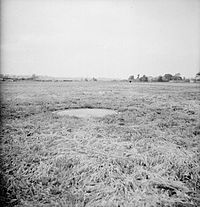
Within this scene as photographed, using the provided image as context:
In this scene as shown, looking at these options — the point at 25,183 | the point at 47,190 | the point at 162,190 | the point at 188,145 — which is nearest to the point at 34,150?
the point at 25,183

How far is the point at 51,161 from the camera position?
11.5 ft

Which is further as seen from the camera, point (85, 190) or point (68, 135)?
point (68, 135)

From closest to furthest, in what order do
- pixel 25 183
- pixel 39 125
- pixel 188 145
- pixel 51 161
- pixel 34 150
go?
pixel 25 183 → pixel 51 161 → pixel 34 150 → pixel 188 145 → pixel 39 125

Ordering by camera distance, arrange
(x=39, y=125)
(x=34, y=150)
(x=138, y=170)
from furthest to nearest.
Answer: (x=39, y=125) < (x=34, y=150) < (x=138, y=170)

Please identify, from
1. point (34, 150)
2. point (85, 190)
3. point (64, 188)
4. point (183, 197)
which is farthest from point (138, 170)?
point (34, 150)

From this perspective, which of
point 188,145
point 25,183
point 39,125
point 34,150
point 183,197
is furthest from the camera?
point 39,125

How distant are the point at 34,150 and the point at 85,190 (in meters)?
1.96

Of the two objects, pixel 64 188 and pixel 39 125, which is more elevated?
pixel 39 125

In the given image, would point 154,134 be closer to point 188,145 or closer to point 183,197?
point 188,145

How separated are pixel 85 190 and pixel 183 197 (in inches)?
62.4

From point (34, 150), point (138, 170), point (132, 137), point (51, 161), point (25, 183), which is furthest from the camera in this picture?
point (132, 137)

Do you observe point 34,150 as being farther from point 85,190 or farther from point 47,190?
point 85,190

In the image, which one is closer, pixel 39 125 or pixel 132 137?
pixel 132 137

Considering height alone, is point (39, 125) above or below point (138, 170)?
above
